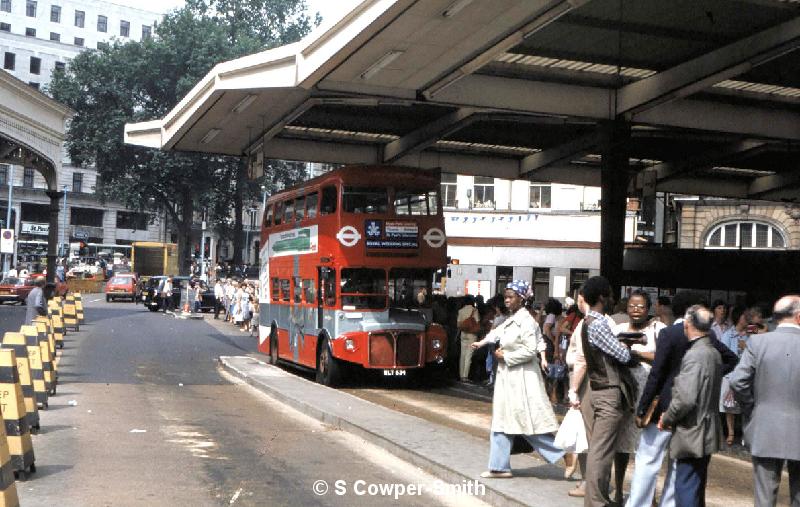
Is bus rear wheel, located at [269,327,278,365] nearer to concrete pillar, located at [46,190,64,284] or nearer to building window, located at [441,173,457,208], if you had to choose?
concrete pillar, located at [46,190,64,284]

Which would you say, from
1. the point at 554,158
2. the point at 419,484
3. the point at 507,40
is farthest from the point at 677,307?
the point at 554,158

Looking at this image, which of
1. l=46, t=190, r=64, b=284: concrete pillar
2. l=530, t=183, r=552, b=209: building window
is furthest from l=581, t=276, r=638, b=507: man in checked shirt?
l=530, t=183, r=552, b=209: building window

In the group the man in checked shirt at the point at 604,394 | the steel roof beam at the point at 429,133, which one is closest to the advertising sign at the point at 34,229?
the steel roof beam at the point at 429,133

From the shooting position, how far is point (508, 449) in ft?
33.0

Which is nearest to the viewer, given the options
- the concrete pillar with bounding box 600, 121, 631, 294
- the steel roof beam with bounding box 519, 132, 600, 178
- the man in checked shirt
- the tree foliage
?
the man in checked shirt

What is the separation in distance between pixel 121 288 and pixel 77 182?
33765mm

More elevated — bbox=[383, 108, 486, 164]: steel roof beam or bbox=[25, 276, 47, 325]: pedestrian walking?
bbox=[383, 108, 486, 164]: steel roof beam

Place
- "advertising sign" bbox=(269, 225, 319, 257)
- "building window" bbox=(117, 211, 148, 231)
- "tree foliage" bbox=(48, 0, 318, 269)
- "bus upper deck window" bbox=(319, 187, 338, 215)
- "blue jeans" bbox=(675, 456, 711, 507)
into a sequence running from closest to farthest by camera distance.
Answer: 1. "blue jeans" bbox=(675, 456, 711, 507)
2. "bus upper deck window" bbox=(319, 187, 338, 215)
3. "advertising sign" bbox=(269, 225, 319, 257)
4. "tree foliage" bbox=(48, 0, 318, 269)
5. "building window" bbox=(117, 211, 148, 231)

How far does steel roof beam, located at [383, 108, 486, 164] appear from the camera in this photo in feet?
76.0

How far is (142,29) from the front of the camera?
115438 millimetres

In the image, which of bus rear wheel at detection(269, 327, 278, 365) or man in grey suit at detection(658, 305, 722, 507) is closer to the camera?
man in grey suit at detection(658, 305, 722, 507)

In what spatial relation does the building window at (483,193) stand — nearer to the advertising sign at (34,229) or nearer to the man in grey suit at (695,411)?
the man in grey suit at (695,411)

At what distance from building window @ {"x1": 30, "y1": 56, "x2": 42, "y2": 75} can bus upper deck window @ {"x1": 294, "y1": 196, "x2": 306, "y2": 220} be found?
3477 inches

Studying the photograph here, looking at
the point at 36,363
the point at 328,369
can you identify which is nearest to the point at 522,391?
the point at 36,363
